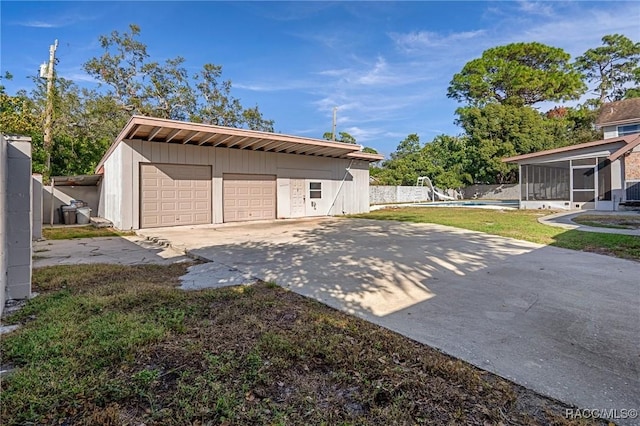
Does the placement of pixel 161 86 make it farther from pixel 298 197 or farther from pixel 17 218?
pixel 17 218

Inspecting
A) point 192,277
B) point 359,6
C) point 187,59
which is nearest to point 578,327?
point 192,277

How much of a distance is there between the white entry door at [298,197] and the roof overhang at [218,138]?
1.40 meters

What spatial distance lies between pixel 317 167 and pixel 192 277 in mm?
11674

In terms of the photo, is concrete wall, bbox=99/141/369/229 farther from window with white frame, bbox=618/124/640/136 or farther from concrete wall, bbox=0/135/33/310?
window with white frame, bbox=618/124/640/136

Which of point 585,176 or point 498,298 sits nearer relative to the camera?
point 498,298

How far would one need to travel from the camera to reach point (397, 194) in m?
28.5

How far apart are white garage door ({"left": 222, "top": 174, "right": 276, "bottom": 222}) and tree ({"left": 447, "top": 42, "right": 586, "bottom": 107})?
2740 centimetres

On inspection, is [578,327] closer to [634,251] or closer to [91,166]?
[634,251]

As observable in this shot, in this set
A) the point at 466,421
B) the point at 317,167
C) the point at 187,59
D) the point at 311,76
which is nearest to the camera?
the point at 466,421

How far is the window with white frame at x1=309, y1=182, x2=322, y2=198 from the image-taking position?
1579 centimetres

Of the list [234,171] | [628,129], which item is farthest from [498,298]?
[628,129]

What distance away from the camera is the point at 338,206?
16.9 m

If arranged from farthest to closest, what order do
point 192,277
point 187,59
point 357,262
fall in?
point 187,59 < point 357,262 < point 192,277

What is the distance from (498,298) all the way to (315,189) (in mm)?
12596
